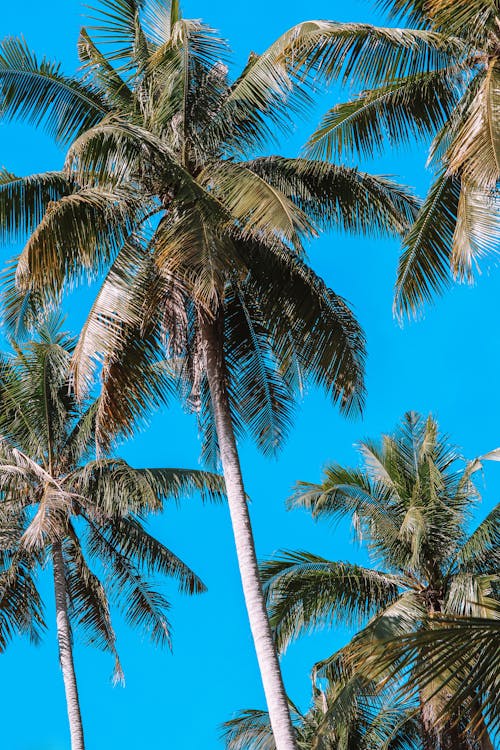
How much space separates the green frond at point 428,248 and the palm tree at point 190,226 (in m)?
1.44

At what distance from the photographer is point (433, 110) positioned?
1136cm

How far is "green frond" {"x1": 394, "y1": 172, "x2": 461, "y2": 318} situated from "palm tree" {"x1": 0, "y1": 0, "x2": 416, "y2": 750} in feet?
4.71

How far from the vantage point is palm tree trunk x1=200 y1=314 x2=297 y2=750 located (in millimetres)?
10062

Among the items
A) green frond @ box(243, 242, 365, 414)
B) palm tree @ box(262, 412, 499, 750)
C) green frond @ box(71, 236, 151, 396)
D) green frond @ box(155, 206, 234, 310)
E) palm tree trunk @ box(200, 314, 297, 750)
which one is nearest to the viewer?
palm tree trunk @ box(200, 314, 297, 750)

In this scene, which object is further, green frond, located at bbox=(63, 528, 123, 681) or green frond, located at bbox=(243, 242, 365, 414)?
green frond, located at bbox=(63, 528, 123, 681)

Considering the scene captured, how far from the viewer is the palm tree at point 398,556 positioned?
15664mm

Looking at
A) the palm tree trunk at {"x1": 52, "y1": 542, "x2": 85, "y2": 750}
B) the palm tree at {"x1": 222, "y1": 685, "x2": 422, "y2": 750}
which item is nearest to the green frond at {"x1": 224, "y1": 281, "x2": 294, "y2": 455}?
the palm tree trunk at {"x1": 52, "y1": 542, "x2": 85, "y2": 750}

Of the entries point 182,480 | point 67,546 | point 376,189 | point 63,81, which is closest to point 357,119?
point 376,189

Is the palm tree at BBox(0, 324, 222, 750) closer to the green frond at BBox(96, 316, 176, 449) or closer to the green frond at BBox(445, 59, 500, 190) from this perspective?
the green frond at BBox(96, 316, 176, 449)

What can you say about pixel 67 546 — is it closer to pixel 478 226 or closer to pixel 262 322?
pixel 262 322

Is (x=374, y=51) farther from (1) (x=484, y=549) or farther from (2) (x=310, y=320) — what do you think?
(1) (x=484, y=549)

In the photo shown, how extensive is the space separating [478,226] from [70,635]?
33.4 ft

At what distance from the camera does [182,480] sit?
17562 mm

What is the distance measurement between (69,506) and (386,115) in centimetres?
841
